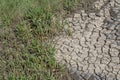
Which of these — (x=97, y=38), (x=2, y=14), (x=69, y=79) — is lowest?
(x=69, y=79)

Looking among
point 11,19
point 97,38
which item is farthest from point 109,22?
point 11,19

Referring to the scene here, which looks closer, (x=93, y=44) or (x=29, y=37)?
(x=93, y=44)

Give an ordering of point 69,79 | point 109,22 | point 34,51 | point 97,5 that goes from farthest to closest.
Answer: point 97,5 → point 109,22 → point 34,51 → point 69,79

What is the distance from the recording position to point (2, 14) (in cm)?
436

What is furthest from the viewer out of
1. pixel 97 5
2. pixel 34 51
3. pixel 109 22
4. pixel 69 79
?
pixel 97 5

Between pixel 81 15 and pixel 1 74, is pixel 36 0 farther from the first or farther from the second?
pixel 1 74

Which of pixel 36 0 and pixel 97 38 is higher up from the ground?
pixel 36 0

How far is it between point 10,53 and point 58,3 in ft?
3.56

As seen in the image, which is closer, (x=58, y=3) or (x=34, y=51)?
(x=34, y=51)

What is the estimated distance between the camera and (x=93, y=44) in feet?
12.8

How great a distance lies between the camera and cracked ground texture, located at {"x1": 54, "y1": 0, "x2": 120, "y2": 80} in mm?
3588

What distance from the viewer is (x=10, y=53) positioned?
3902 millimetres

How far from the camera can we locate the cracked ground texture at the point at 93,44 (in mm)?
3588

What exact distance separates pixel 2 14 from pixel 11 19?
16cm
